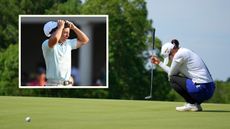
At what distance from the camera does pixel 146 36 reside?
163ft

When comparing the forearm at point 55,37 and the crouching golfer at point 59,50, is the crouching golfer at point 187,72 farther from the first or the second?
the crouching golfer at point 59,50

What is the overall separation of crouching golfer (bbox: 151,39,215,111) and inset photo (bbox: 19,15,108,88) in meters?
16.3

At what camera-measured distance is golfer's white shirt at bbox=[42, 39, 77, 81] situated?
27992 millimetres

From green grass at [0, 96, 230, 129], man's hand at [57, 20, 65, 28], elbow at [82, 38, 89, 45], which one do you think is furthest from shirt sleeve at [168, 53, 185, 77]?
elbow at [82, 38, 89, 45]

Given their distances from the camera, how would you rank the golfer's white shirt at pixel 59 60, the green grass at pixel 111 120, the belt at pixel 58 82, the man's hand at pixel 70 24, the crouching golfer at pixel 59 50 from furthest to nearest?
the man's hand at pixel 70 24, the belt at pixel 58 82, the golfer's white shirt at pixel 59 60, the crouching golfer at pixel 59 50, the green grass at pixel 111 120

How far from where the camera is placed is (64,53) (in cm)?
2855

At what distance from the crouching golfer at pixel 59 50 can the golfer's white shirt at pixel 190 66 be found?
1587 cm

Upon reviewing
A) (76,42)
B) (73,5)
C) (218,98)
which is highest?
(73,5)

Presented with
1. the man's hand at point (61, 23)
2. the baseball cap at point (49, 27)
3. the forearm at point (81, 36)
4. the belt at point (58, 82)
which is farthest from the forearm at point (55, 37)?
the belt at point (58, 82)

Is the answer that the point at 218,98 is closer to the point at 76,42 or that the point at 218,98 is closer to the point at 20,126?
the point at 76,42

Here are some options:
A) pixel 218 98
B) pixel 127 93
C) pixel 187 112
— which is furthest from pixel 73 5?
pixel 187 112

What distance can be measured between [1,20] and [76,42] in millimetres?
25384

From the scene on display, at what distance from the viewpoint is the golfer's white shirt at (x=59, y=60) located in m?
28.0

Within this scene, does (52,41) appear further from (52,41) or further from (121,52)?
(121,52)
